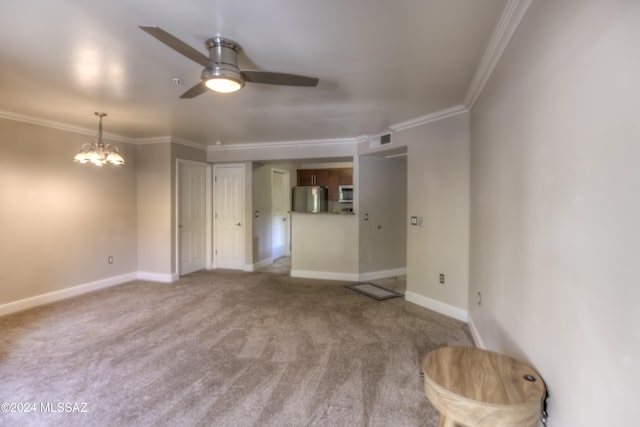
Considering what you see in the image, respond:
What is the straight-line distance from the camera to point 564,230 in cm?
122

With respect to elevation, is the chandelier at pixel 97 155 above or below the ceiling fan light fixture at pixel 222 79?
below

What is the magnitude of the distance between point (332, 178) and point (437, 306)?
444 cm

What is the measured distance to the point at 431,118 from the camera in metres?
3.81

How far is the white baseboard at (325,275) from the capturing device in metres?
5.27

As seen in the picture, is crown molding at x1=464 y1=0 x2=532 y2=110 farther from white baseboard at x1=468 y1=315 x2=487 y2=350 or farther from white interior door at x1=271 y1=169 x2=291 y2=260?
white interior door at x1=271 y1=169 x2=291 y2=260

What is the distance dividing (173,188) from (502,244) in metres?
4.82

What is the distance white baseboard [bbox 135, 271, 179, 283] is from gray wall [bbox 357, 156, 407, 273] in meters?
3.06

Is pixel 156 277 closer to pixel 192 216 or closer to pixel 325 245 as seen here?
pixel 192 216

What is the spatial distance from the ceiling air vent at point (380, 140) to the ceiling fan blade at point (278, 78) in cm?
261

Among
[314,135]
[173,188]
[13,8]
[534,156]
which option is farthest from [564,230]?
[173,188]

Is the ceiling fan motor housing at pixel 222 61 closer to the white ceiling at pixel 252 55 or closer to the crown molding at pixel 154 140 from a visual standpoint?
the white ceiling at pixel 252 55

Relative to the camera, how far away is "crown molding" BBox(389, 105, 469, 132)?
3467 mm

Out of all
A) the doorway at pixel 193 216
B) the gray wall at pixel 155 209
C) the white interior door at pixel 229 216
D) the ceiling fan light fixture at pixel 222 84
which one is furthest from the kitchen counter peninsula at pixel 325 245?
the ceiling fan light fixture at pixel 222 84

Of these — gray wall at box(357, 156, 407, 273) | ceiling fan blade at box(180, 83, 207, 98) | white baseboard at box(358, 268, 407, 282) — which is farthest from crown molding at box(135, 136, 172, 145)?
white baseboard at box(358, 268, 407, 282)
